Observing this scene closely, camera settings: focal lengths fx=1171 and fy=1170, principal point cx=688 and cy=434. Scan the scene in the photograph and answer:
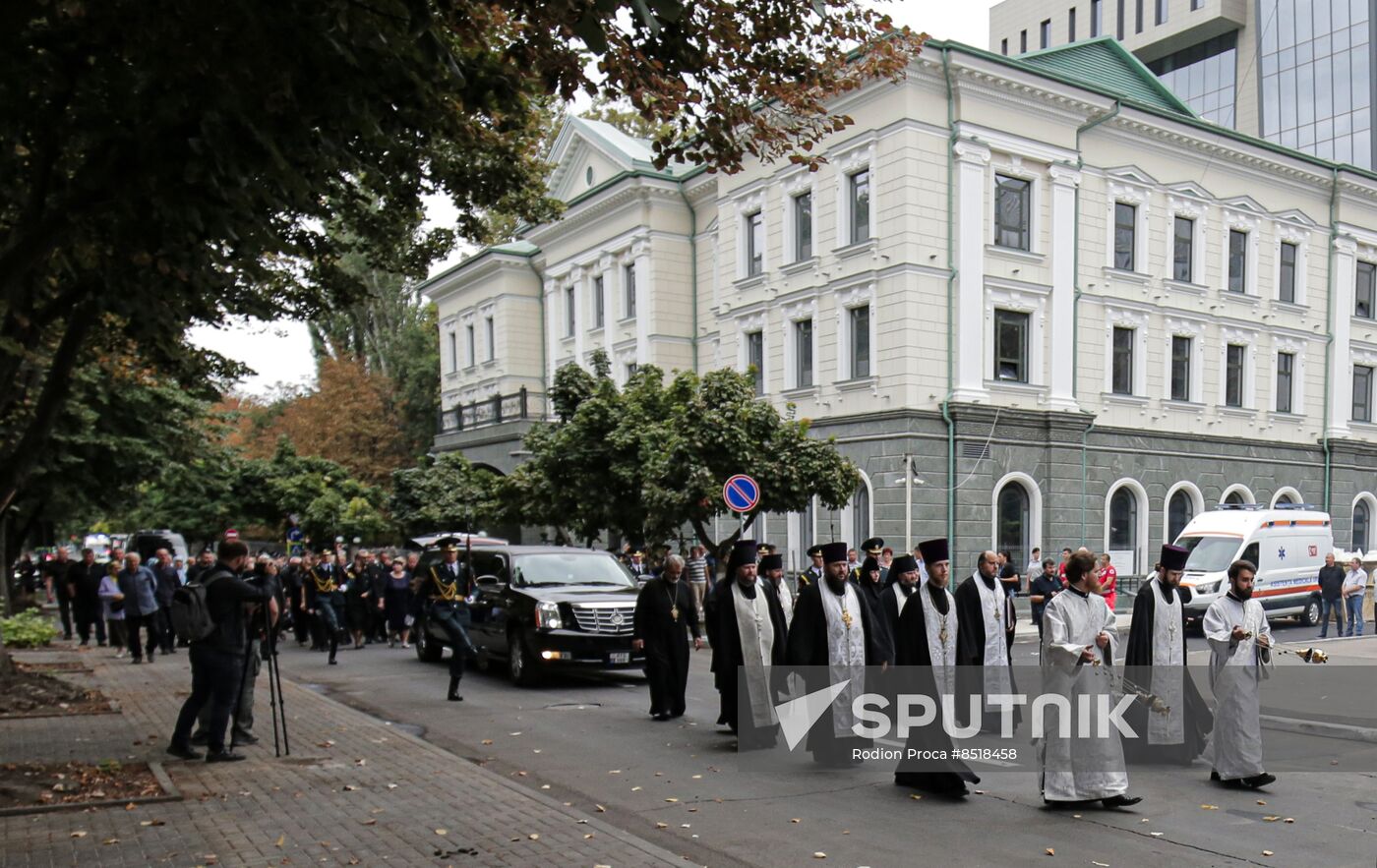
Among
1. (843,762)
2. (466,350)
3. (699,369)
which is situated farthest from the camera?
(466,350)

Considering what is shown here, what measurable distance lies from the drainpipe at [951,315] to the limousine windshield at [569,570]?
1222 centimetres

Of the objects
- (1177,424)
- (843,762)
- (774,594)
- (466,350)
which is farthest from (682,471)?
(466,350)

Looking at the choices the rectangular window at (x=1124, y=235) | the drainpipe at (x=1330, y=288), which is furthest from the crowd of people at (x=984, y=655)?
the drainpipe at (x=1330, y=288)

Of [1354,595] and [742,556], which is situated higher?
[742,556]

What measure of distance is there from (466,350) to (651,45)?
41823mm

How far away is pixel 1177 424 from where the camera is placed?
31719mm

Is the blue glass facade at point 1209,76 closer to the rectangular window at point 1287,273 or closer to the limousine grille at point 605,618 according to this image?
the rectangular window at point 1287,273

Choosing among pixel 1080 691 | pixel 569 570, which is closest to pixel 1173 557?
pixel 1080 691

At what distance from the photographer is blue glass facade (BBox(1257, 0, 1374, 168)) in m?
55.7

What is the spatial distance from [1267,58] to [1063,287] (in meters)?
39.7

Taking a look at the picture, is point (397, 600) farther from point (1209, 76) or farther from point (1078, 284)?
point (1209, 76)

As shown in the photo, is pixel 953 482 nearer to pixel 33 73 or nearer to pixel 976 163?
pixel 976 163

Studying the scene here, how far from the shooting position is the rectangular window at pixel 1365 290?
37.1 m

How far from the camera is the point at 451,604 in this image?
14.4m
